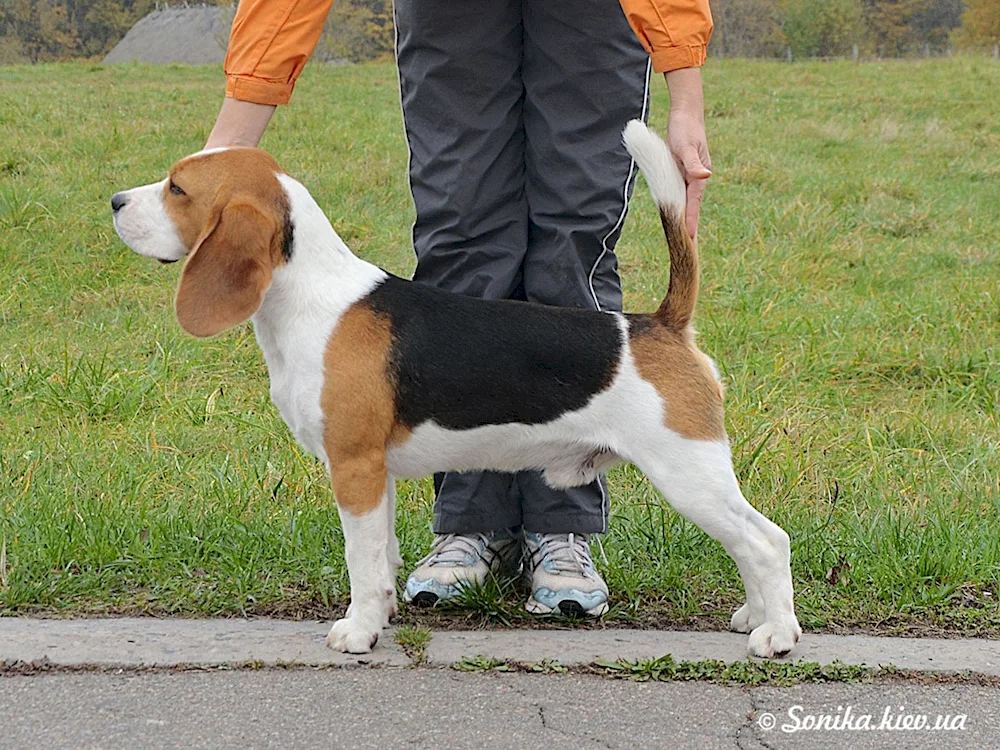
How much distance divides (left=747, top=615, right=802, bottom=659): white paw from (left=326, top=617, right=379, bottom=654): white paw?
0.95 m

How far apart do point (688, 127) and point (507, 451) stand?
0.93 m

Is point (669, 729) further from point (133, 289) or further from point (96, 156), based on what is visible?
point (96, 156)

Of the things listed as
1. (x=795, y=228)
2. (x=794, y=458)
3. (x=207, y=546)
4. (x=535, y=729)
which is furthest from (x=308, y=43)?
(x=795, y=228)

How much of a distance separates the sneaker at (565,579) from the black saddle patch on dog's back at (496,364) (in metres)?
0.56

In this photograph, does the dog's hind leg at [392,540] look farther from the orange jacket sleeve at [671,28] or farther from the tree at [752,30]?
the tree at [752,30]

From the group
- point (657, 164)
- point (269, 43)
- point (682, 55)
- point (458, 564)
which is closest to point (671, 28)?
point (682, 55)

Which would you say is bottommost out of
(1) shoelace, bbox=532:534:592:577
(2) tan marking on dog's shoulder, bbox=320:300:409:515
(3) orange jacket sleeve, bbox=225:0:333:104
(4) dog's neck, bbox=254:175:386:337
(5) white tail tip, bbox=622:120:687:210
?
(1) shoelace, bbox=532:534:592:577

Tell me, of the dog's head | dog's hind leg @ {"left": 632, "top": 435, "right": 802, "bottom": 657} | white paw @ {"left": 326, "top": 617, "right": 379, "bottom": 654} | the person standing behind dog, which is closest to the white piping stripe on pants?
the person standing behind dog

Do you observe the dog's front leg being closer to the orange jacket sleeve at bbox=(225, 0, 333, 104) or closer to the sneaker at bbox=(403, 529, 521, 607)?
the sneaker at bbox=(403, 529, 521, 607)

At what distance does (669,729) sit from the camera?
8.62 feet

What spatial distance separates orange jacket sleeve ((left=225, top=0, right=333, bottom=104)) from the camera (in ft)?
10.3

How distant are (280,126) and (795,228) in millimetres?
5984

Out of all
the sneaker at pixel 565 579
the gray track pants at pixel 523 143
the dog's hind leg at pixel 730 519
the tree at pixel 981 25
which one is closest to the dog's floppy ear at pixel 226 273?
the gray track pants at pixel 523 143

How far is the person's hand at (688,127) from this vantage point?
9.93 ft
